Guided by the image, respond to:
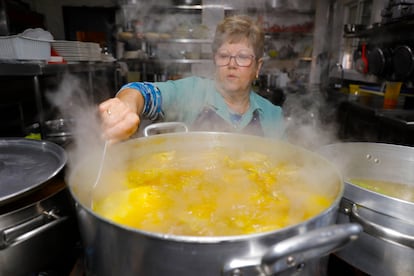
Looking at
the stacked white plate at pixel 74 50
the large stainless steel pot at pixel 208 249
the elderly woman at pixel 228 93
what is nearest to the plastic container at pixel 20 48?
the stacked white plate at pixel 74 50

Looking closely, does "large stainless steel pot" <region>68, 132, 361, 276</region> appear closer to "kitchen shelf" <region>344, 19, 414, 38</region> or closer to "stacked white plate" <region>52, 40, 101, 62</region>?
"stacked white plate" <region>52, 40, 101, 62</region>

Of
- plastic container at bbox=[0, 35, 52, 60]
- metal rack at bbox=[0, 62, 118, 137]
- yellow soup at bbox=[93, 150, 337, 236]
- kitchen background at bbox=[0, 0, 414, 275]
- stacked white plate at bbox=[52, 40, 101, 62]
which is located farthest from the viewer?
stacked white plate at bbox=[52, 40, 101, 62]

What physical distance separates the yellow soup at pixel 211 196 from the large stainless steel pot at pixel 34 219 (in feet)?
0.35

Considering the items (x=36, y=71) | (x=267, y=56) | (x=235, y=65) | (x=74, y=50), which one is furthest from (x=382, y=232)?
(x=267, y=56)

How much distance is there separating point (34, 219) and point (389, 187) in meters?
1.09

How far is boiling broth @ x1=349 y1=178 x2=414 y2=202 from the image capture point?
946mm

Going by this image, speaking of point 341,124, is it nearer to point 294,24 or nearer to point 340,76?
point 340,76

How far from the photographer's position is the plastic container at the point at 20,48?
1904 mm

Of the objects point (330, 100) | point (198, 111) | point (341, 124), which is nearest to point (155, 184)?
point (198, 111)

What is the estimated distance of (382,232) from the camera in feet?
1.99

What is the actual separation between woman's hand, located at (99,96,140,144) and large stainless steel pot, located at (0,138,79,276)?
16 centimetres

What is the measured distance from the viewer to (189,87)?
1684 millimetres

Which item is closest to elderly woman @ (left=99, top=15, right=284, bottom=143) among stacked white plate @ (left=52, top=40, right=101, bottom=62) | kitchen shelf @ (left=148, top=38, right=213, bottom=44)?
stacked white plate @ (left=52, top=40, right=101, bottom=62)

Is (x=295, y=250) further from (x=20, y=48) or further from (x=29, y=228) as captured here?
(x=20, y=48)
